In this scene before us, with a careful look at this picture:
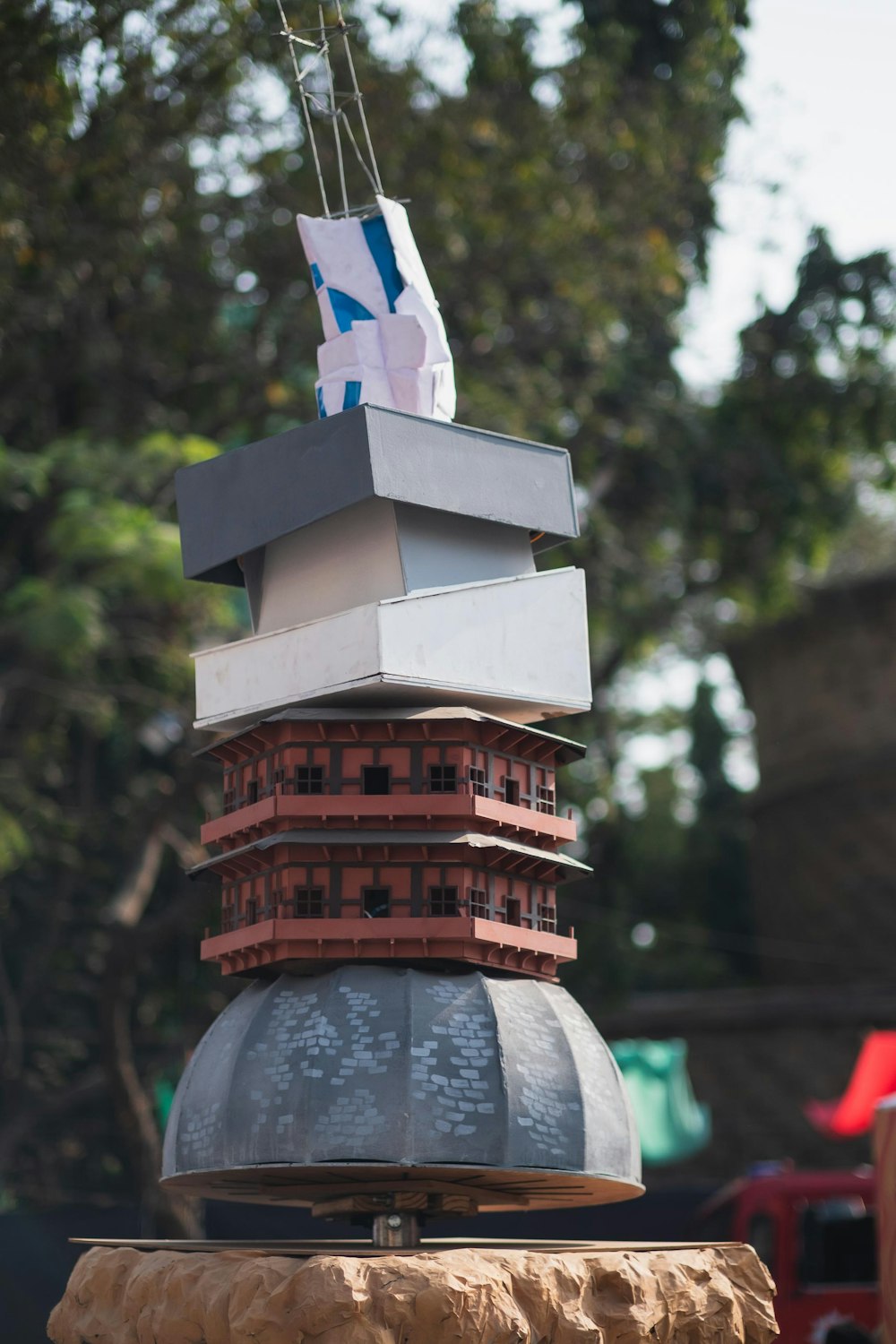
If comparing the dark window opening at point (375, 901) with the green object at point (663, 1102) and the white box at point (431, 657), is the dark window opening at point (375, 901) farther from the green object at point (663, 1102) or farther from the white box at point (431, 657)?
the green object at point (663, 1102)

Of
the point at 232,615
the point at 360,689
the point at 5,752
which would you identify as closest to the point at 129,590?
the point at 232,615

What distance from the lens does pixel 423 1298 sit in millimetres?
5926

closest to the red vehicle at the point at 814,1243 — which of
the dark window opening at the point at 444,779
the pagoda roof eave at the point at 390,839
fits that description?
the pagoda roof eave at the point at 390,839

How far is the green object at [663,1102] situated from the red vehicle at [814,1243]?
5.52 metres

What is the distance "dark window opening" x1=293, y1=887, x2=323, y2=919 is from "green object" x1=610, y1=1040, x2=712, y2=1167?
539 inches

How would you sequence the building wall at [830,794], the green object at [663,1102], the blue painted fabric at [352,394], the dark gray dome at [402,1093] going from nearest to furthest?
1. the dark gray dome at [402,1093]
2. the blue painted fabric at [352,394]
3. the green object at [663,1102]
4. the building wall at [830,794]

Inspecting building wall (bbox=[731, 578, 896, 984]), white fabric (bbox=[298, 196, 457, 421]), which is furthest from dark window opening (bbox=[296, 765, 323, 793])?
building wall (bbox=[731, 578, 896, 984])

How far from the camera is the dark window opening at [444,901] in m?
7.05

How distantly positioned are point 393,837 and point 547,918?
1044 millimetres

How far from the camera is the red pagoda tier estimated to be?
6965 millimetres

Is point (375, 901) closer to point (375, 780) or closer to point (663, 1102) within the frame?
point (375, 780)

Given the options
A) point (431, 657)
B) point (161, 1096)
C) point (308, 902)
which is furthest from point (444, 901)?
point (161, 1096)

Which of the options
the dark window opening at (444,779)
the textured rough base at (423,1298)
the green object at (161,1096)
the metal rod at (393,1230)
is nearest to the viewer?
the textured rough base at (423,1298)

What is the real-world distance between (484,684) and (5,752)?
1130 centimetres
